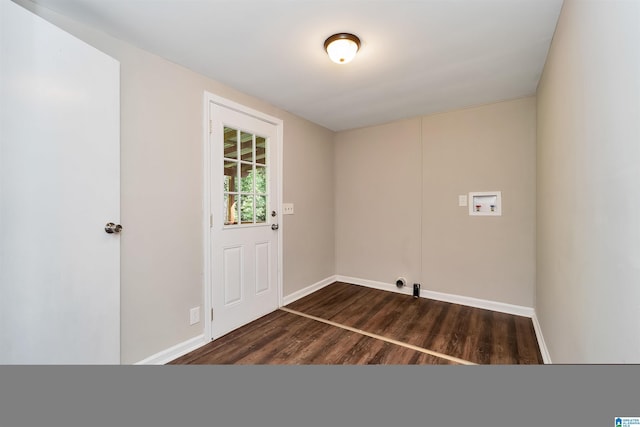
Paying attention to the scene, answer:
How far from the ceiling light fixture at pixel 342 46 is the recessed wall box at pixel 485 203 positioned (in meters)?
2.08

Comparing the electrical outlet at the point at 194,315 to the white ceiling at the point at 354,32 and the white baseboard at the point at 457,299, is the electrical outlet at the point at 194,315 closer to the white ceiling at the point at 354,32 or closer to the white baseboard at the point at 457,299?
the white ceiling at the point at 354,32

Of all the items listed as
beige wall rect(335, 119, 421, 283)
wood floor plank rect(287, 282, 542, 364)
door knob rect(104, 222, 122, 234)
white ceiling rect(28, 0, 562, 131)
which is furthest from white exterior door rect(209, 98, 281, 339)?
beige wall rect(335, 119, 421, 283)

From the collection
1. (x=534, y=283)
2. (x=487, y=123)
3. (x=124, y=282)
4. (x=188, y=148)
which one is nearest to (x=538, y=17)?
(x=487, y=123)

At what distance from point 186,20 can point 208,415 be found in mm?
1949

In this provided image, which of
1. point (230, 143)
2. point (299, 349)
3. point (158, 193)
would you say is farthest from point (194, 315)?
point (230, 143)

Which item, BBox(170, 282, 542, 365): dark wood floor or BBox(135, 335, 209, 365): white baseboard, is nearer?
BBox(135, 335, 209, 365): white baseboard

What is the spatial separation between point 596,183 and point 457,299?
2.32 meters

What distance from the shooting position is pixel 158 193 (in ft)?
6.05

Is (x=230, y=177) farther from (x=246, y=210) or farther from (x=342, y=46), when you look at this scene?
(x=342, y=46)

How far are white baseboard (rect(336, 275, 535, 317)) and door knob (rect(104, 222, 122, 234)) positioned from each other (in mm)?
2885

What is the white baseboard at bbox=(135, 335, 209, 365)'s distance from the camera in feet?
5.83

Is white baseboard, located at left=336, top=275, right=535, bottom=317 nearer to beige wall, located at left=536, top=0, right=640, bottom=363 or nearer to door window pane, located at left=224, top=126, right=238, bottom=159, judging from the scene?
beige wall, located at left=536, top=0, right=640, bottom=363

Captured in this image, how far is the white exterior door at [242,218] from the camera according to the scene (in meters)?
2.24

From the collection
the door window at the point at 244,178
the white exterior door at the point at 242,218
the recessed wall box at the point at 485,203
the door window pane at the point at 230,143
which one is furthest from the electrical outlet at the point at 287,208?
the recessed wall box at the point at 485,203
